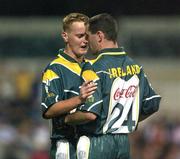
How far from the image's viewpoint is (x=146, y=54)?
2491 cm

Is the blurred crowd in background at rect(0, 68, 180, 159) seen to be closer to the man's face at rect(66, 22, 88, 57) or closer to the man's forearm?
the man's face at rect(66, 22, 88, 57)

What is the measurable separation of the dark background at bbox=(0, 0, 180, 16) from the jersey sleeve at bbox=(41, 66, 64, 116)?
16651 millimetres

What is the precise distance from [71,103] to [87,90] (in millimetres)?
207

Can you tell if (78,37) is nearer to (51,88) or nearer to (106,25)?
(106,25)

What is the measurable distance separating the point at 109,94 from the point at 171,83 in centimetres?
1432

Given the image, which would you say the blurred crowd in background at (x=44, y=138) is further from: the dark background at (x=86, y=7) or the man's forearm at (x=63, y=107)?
the man's forearm at (x=63, y=107)

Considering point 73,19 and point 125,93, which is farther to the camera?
point 73,19

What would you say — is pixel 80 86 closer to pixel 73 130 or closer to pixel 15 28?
pixel 73 130

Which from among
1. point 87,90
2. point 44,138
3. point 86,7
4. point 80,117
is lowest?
point 44,138

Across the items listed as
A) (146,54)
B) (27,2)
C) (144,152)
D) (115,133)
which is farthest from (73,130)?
(27,2)

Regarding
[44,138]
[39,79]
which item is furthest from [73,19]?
[39,79]

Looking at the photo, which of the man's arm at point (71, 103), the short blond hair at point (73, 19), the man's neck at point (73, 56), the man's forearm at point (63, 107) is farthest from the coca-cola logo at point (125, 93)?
the short blond hair at point (73, 19)

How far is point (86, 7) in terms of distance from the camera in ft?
84.9

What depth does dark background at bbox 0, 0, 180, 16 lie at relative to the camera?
26141 mm
